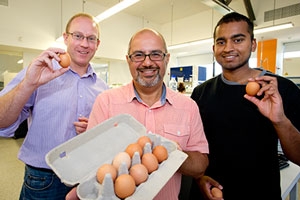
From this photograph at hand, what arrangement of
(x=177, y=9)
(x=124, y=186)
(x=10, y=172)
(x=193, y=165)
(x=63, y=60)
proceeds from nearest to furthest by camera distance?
(x=124, y=186) < (x=193, y=165) < (x=63, y=60) < (x=10, y=172) < (x=177, y=9)

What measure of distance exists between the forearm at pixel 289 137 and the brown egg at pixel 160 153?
73 centimetres

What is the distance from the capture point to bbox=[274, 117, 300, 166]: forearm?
3.61 feet

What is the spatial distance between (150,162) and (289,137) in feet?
2.98

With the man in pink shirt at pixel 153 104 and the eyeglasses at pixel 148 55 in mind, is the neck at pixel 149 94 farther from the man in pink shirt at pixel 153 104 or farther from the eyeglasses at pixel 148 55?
the eyeglasses at pixel 148 55

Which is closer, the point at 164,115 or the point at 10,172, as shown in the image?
the point at 164,115

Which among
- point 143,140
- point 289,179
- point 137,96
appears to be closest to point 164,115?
point 137,96

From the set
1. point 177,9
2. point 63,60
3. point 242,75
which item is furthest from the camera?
point 177,9

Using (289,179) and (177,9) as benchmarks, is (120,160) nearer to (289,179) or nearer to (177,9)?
(289,179)

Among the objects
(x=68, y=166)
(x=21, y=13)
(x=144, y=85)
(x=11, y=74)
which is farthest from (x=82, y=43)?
(x=11, y=74)

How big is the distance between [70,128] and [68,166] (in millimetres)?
616

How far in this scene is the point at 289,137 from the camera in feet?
3.73

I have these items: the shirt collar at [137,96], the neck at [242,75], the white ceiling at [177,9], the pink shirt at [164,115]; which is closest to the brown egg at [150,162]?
the pink shirt at [164,115]

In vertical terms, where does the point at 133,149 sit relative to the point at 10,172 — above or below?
above

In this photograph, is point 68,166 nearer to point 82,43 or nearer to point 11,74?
point 82,43
